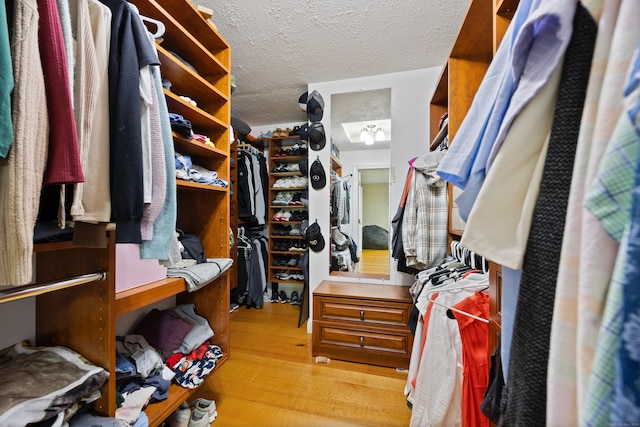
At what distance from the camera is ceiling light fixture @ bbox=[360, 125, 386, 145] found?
2176mm

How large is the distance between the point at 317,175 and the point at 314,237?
0.58 meters

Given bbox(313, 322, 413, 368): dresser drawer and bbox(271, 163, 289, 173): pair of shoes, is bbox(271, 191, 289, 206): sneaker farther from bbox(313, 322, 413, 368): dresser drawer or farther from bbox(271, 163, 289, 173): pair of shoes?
bbox(313, 322, 413, 368): dresser drawer

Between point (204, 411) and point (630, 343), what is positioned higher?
point (630, 343)

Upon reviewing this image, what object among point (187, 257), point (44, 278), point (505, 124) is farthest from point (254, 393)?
point (505, 124)

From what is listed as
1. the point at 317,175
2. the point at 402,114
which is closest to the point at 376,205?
the point at 317,175

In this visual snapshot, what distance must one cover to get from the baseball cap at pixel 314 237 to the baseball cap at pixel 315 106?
99cm

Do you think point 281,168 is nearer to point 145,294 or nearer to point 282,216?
point 282,216

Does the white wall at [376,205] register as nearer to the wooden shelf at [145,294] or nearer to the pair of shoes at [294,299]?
the pair of shoes at [294,299]

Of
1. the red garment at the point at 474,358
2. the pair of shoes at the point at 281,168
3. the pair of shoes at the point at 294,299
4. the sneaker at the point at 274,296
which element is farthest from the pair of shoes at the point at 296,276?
the red garment at the point at 474,358

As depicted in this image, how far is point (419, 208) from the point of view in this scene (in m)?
1.57

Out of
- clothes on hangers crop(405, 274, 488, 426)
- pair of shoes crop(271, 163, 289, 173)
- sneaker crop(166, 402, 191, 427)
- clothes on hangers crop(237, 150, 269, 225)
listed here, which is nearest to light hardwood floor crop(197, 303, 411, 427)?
sneaker crop(166, 402, 191, 427)

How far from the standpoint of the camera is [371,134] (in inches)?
87.2

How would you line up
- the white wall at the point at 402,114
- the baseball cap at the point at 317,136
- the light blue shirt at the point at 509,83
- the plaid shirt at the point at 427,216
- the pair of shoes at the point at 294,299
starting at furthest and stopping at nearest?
the pair of shoes at the point at 294,299 → the baseball cap at the point at 317,136 → the white wall at the point at 402,114 → the plaid shirt at the point at 427,216 → the light blue shirt at the point at 509,83

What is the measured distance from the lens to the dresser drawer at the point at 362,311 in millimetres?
1716
